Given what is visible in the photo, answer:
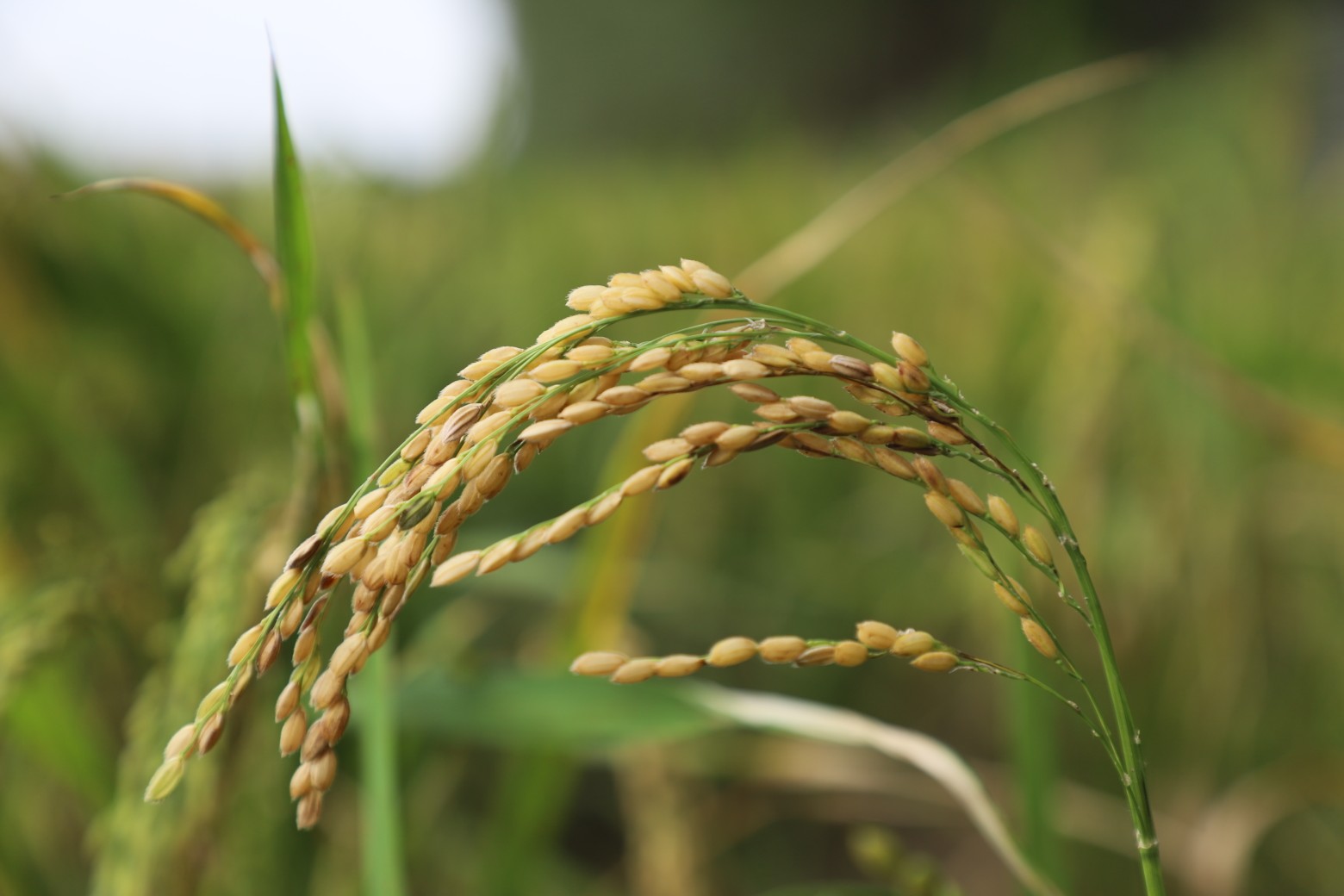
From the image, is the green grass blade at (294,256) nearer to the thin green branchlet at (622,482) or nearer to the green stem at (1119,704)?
the thin green branchlet at (622,482)

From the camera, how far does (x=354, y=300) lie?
27.0 inches

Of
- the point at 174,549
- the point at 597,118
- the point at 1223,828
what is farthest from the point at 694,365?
the point at 597,118

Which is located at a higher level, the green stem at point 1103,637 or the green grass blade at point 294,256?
the green stem at point 1103,637

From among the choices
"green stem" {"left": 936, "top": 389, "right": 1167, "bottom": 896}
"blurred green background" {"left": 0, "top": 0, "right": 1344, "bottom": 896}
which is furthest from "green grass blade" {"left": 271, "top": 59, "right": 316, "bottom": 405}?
"green stem" {"left": 936, "top": 389, "right": 1167, "bottom": 896}

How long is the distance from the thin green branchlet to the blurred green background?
0.21m

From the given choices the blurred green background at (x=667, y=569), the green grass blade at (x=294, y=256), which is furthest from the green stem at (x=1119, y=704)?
the green grass blade at (x=294, y=256)

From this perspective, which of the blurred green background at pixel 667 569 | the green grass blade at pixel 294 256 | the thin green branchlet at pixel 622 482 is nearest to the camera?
the thin green branchlet at pixel 622 482

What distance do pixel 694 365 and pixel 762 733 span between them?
853mm

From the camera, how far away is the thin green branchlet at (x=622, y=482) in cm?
30

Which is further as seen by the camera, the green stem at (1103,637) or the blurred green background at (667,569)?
the blurred green background at (667,569)

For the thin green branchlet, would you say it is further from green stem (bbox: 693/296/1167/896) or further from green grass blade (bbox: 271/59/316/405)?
green grass blade (bbox: 271/59/316/405)

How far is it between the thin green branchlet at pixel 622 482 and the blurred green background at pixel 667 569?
0.69 feet

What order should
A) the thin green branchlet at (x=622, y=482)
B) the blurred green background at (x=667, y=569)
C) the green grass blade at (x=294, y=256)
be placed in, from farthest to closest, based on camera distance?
the blurred green background at (x=667, y=569) < the green grass blade at (x=294, y=256) < the thin green branchlet at (x=622, y=482)

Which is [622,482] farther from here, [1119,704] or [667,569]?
[667,569]
